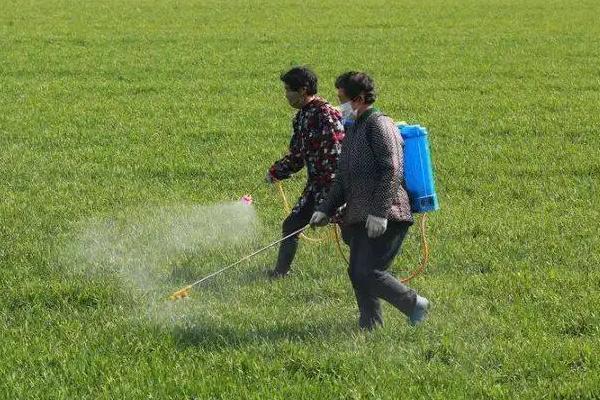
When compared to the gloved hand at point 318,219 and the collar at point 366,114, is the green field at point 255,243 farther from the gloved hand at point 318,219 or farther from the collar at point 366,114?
the collar at point 366,114

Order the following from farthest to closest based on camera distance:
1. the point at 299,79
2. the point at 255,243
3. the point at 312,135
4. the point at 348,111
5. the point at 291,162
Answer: the point at 255,243 < the point at 291,162 < the point at 312,135 < the point at 299,79 < the point at 348,111

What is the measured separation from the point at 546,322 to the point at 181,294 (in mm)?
2326

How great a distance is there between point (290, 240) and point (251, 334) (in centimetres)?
140

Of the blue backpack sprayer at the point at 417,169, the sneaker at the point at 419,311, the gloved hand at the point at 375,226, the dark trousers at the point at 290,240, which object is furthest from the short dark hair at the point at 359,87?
the dark trousers at the point at 290,240

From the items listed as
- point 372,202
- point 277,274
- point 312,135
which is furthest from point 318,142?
point 372,202

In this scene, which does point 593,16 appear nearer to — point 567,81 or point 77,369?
point 567,81

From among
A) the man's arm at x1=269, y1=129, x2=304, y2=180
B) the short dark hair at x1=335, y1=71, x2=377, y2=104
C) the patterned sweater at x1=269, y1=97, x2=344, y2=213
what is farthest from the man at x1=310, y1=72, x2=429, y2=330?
the man's arm at x1=269, y1=129, x2=304, y2=180

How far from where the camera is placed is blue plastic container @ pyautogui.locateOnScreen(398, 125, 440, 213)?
637cm

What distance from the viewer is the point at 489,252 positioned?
8273mm

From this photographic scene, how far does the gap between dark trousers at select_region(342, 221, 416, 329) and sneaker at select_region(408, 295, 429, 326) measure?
0.03m

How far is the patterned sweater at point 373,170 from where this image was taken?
6.13 metres

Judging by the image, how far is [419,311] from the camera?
6.45m

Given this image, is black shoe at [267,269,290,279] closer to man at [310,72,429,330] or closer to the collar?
man at [310,72,429,330]

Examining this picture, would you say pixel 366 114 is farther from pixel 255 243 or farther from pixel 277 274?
pixel 255 243
